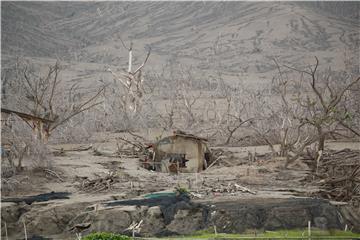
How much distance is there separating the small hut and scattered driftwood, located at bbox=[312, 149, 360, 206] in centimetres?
440

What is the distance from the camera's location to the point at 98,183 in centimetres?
1886

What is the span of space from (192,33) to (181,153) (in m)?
57.8

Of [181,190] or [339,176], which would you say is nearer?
[181,190]

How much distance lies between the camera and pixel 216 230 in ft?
49.4

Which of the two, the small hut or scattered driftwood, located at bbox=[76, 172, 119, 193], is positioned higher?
the small hut

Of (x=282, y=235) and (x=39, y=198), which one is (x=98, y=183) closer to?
(x=39, y=198)

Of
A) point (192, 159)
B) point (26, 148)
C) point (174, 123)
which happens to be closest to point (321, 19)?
point (174, 123)

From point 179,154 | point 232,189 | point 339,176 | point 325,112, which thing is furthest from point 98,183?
point 325,112

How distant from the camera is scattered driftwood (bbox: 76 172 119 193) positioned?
60.7 ft

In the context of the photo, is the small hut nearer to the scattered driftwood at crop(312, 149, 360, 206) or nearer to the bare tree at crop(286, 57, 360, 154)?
the bare tree at crop(286, 57, 360, 154)

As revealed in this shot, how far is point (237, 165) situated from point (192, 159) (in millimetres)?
1830

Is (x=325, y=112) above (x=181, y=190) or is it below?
above

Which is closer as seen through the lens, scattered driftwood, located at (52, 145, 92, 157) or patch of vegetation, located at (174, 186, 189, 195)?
patch of vegetation, located at (174, 186, 189, 195)

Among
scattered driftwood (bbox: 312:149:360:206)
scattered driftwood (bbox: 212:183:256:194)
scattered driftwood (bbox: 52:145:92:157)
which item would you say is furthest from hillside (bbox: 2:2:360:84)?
scattered driftwood (bbox: 212:183:256:194)
